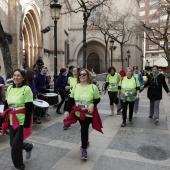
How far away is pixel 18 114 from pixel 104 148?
2.18 metres

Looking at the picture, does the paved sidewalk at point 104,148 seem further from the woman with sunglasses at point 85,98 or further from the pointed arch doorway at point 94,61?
the pointed arch doorway at point 94,61

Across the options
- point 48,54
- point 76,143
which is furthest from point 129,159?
point 48,54

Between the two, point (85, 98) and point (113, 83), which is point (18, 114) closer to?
point (85, 98)

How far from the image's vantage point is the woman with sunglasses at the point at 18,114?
3.66 meters

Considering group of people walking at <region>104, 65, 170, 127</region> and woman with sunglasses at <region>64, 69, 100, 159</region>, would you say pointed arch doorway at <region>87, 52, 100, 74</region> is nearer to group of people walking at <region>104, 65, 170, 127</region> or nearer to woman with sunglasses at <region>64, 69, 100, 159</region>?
group of people walking at <region>104, 65, 170, 127</region>

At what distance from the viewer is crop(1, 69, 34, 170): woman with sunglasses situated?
12.0 feet

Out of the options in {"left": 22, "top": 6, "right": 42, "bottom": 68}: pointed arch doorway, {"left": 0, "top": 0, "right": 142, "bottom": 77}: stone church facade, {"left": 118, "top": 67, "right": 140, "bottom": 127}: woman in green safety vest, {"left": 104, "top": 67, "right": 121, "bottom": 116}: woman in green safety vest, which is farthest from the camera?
{"left": 22, "top": 6, "right": 42, "bottom": 68}: pointed arch doorway

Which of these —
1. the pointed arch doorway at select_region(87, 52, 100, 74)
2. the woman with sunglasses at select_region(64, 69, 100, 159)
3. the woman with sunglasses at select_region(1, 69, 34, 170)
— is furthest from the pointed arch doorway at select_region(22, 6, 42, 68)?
the pointed arch doorway at select_region(87, 52, 100, 74)

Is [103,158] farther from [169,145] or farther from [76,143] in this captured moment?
[169,145]

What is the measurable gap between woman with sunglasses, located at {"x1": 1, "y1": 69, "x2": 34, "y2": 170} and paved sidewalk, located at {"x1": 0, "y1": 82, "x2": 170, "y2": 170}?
563mm

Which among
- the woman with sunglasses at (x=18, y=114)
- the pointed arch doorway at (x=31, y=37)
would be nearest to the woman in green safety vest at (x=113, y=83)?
the woman with sunglasses at (x=18, y=114)

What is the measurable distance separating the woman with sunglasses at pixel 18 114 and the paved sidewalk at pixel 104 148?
0.56 metres

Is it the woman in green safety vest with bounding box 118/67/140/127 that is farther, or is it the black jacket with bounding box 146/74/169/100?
the black jacket with bounding box 146/74/169/100

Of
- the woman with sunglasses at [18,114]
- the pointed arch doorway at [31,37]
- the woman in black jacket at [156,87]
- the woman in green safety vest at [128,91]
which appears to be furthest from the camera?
the pointed arch doorway at [31,37]
